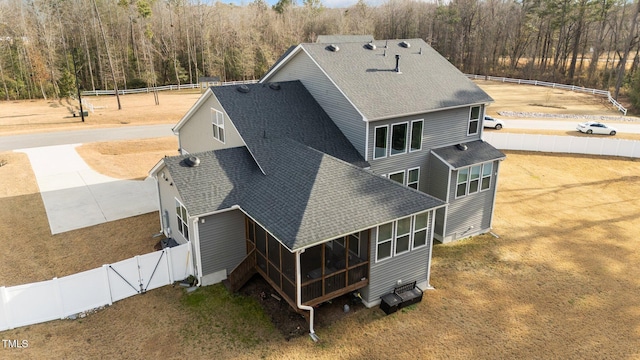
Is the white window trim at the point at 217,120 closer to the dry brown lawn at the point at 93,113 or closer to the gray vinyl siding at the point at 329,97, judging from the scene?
the gray vinyl siding at the point at 329,97

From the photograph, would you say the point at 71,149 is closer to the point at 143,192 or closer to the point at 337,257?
the point at 143,192

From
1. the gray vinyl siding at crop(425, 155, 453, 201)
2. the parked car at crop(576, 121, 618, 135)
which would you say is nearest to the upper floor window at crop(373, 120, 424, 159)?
the gray vinyl siding at crop(425, 155, 453, 201)

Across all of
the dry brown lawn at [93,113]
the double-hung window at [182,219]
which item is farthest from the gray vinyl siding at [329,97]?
the dry brown lawn at [93,113]

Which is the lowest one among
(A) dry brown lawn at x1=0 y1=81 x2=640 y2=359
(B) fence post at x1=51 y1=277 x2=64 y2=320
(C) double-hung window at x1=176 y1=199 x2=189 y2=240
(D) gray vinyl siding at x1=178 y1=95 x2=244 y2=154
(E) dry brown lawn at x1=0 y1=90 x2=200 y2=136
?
(A) dry brown lawn at x1=0 y1=81 x2=640 y2=359

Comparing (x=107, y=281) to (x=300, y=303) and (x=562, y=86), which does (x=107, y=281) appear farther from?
(x=562, y=86)

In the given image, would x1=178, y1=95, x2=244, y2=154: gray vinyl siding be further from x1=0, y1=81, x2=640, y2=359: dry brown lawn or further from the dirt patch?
the dirt patch

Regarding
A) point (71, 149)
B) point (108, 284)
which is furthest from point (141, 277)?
point (71, 149)
